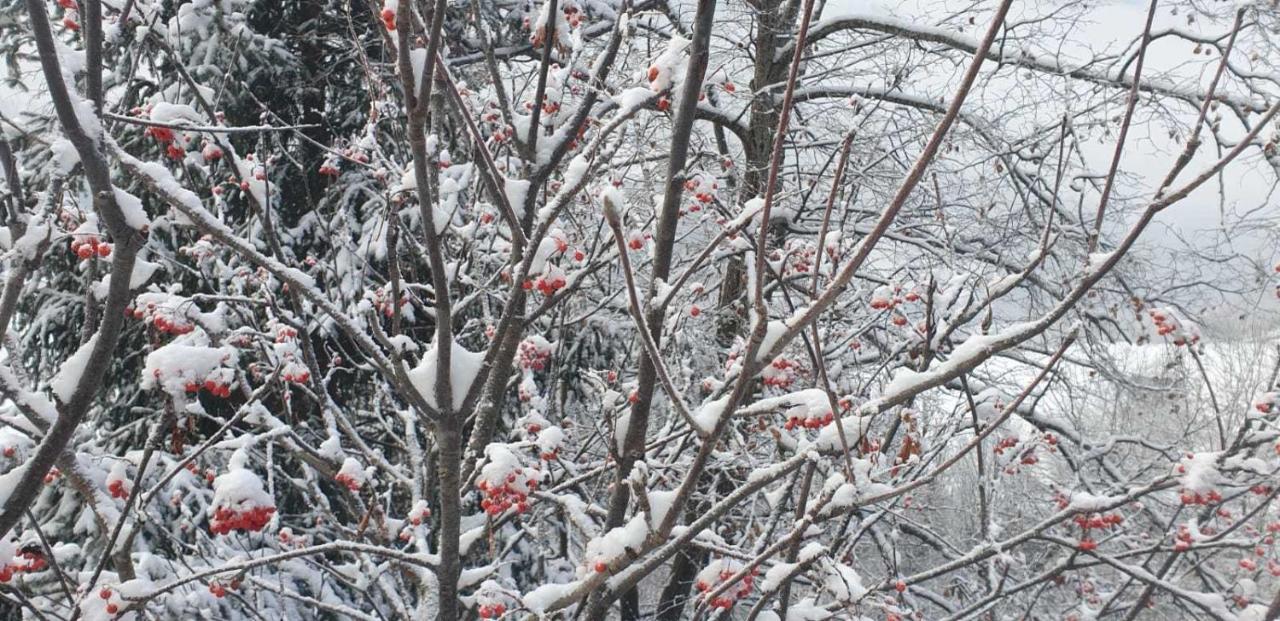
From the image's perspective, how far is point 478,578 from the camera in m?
2.32

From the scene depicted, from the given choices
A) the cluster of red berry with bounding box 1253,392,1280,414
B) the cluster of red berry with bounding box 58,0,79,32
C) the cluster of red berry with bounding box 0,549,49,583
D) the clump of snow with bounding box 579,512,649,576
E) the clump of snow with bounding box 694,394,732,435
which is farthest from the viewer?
the cluster of red berry with bounding box 58,0,79,32

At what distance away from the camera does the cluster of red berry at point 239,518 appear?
1.96 meters

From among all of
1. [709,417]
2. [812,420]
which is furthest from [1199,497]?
[709,417]

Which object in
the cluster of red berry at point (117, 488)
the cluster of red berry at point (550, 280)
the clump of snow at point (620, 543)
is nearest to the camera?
the clump of snow at point (620, 543)

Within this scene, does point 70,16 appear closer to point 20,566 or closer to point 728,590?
point 20,566

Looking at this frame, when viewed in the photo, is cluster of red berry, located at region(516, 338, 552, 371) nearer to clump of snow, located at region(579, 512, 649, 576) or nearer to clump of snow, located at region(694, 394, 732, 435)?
clump of snow, located at region(579, 512, 649, 576)

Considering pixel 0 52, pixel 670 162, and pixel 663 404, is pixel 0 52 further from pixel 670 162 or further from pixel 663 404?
pixel 670 162

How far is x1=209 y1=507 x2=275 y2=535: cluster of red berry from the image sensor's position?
6.42ft

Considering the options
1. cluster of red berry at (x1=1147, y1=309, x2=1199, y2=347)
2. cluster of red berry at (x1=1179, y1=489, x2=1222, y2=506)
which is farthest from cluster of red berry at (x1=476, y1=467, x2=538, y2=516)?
cluster of red berry at (x1=1147, y1=309, x2=1199, y2=347)

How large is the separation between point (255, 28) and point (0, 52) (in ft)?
4.90

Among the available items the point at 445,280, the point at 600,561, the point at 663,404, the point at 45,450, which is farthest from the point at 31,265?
the point at 663,404

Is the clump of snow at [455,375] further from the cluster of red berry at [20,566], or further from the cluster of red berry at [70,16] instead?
the cluster of red berry at [70,16]

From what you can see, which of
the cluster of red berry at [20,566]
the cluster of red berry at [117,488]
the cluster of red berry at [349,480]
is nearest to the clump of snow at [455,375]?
the cluster of red berry at [20,566]

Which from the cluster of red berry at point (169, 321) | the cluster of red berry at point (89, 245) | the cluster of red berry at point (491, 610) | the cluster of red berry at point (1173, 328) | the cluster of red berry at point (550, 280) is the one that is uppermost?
the cluster of red berry at point (89, 245)
